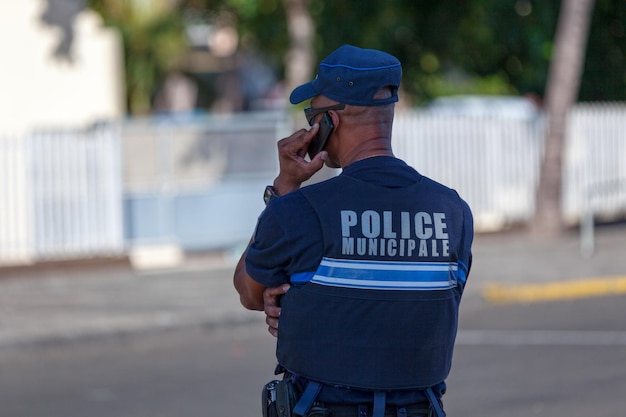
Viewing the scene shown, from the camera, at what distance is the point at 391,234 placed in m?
2.79

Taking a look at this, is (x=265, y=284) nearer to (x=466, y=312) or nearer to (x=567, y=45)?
(x=466, y=312)

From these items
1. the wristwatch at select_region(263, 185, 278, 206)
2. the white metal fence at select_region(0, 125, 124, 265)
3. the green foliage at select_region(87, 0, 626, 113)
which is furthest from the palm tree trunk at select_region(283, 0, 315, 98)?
the wristwatch at select_region(263, 185, 278, 206)

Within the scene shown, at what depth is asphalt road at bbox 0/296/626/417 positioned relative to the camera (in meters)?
7.76

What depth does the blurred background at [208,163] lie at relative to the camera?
13.6 meters

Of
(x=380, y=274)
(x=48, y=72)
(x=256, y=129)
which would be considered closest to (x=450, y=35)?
(x=256, y=129)

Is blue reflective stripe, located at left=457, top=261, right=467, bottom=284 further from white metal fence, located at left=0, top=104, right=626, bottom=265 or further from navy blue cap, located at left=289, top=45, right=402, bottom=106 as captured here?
white metal fence, located at left=0, top=104, right=626, bottom=265

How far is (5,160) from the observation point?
15.0 m

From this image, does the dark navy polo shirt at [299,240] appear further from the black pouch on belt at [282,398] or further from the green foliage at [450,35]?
the green foliage at [450,35]

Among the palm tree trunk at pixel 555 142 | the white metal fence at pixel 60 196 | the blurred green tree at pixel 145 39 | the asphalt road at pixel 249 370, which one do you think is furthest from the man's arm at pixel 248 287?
A: the palm tree trunk at pixel 555 142

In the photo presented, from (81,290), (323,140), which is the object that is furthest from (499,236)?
(323,140)

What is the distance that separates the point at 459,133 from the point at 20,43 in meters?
6.81

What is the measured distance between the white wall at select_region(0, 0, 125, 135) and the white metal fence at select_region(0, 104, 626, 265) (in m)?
0.85

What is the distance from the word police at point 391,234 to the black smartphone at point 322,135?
0.23 m

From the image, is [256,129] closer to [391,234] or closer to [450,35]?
[450,35]
